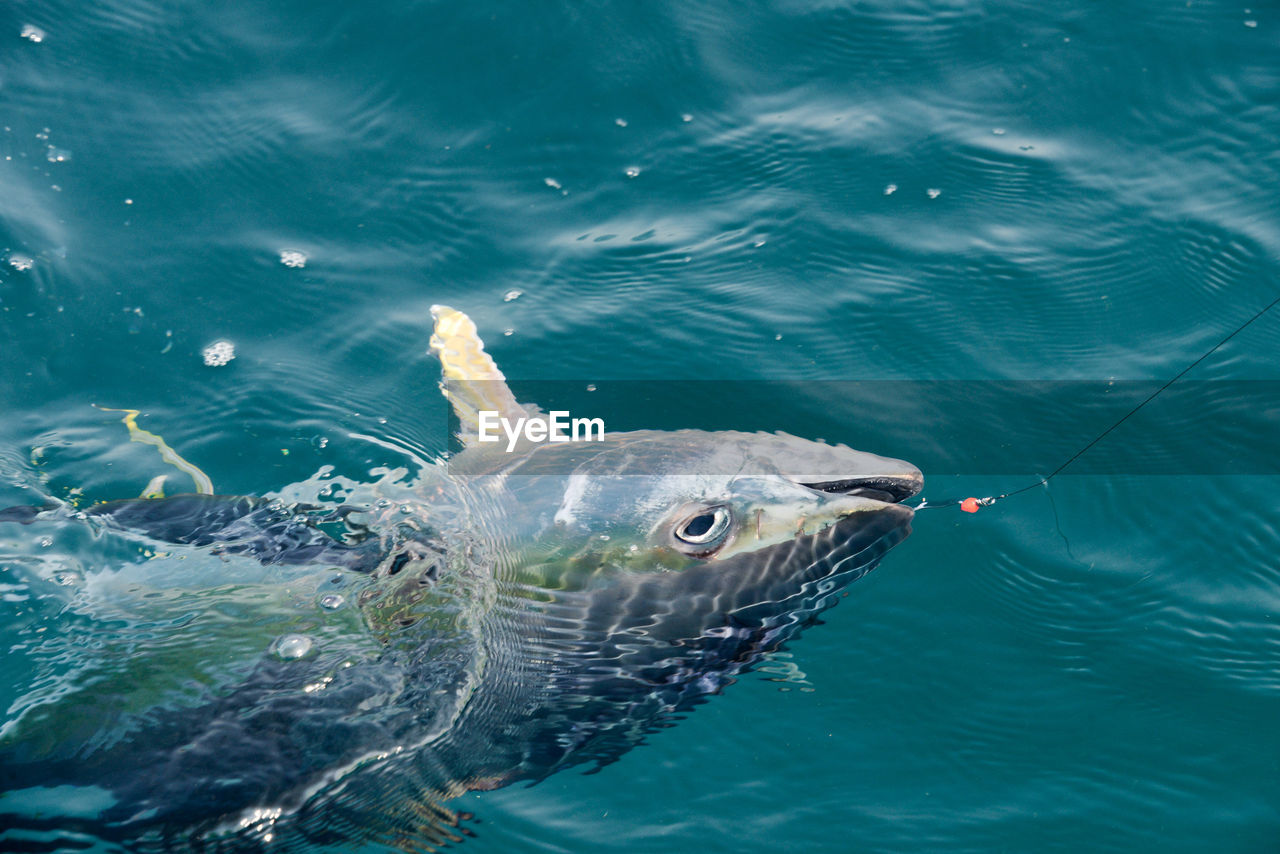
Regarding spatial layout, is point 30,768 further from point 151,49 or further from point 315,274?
point 151,49

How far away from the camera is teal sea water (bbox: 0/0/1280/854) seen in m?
5.58

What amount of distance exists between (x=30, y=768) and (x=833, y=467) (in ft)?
13.5

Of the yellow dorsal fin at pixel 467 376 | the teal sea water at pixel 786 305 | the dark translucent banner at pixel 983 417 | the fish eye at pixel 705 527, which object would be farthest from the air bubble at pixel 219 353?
the fish eye at pixel 705 527

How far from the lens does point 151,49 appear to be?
27.4ft

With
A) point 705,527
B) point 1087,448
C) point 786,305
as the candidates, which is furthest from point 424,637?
point 1087,448

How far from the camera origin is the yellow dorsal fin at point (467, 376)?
21.4 ft

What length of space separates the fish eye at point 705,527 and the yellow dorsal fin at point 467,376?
1813 mm

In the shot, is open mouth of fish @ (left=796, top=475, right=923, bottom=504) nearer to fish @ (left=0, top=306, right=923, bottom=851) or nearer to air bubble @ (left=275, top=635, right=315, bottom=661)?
fish @ (left=0, top=306, right=923, bottom=851)

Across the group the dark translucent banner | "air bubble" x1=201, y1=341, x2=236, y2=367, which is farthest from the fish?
"air bubble" x1=201, y1=341, x2=236, y2=367

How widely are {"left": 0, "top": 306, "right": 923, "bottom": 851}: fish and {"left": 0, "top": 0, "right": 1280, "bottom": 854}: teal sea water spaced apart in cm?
30

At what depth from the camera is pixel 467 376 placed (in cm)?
668

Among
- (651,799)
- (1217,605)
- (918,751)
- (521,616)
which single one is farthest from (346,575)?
(1217,605)

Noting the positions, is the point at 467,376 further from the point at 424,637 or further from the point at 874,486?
the point at 874,486

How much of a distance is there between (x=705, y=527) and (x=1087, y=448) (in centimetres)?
318
